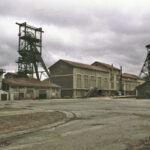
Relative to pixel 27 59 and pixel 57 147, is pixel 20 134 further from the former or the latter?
pixel 27 59

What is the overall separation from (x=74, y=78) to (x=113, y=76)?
20.4 meters

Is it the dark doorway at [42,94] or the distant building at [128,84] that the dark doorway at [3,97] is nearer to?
the dark doorway at [42,94]

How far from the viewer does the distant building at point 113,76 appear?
206ft

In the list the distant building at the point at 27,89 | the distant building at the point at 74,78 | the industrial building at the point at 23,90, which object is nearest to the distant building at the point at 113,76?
the distant building at the point at 74,78

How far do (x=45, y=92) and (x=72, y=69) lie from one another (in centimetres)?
992

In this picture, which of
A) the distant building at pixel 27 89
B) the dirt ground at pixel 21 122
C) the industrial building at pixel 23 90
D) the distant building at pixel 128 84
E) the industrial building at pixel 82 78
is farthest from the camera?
the distant building at pixel 128 84

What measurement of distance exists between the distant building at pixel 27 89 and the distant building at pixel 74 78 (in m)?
3.40

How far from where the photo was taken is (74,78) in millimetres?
49219

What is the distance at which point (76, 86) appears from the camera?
163 feet

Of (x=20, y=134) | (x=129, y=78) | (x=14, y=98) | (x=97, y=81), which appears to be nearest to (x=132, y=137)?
(x=20, y=134)

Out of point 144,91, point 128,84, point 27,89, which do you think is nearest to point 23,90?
point 27,89

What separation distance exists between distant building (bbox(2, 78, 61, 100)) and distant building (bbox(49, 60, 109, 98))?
11.1ft

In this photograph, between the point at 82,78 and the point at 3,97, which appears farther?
the point at 82,78

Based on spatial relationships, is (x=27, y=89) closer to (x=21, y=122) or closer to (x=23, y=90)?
(x=23, y=90)
